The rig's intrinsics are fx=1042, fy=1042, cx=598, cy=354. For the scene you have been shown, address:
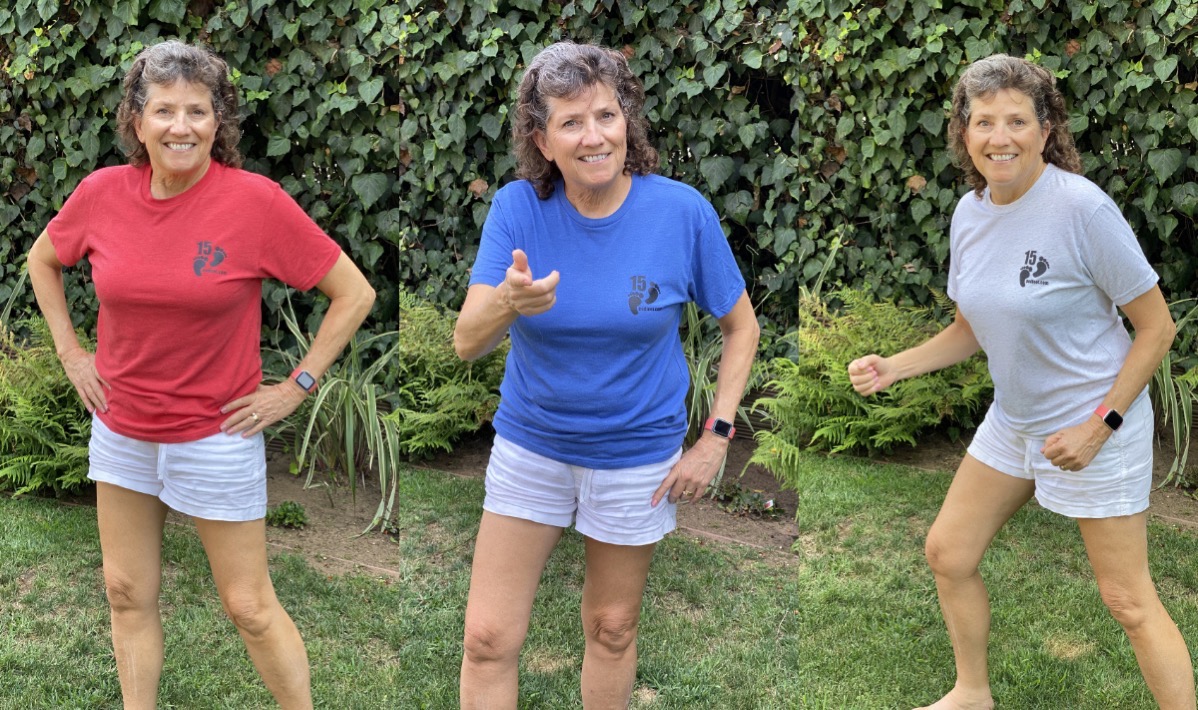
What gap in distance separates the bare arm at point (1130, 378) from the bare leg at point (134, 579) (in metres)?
2.26

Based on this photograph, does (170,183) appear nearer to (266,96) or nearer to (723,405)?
(723,405)

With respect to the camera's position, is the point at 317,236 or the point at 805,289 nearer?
the point at 317,236

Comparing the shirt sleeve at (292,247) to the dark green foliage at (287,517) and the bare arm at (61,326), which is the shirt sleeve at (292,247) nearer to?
the bare arm at (61,326)

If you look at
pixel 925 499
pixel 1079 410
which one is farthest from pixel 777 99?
pixel 1079 410

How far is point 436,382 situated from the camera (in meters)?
4.19

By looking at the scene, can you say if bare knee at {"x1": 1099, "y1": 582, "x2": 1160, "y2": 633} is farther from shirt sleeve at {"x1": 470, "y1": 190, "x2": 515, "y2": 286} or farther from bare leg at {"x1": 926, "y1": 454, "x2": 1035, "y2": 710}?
shirt sleeve at {"x1": 470, "y1": 190, "x2": 515, "y2": 286}

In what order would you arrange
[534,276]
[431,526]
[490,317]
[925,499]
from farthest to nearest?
[925,499]
[431,526]
[534,276]
[490,317]

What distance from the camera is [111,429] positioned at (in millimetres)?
2627

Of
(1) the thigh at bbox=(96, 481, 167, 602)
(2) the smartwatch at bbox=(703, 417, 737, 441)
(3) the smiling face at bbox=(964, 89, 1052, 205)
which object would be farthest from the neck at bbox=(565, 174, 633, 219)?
(1) the thigh at bbox=(96, 481, 167, 602)

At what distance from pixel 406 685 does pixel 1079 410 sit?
2.15 m

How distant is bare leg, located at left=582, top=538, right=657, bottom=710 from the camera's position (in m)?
2.48

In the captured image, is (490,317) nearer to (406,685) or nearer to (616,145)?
(616,145)

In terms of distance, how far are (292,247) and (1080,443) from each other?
1.96 m

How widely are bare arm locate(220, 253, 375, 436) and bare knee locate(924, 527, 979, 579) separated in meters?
1.63
